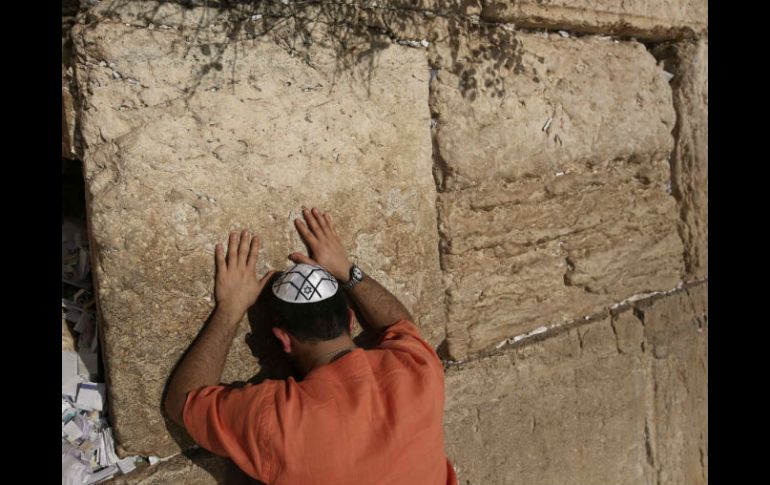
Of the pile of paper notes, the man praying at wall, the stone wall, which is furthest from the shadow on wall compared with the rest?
the pile of paper notes

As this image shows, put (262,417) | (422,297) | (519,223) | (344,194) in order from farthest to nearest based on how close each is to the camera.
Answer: (519,223)
(422,297)
(344,194)
(262,417)

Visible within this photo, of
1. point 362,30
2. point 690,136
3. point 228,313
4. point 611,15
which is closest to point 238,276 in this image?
point 228,313

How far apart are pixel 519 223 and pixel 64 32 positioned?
6.83 feet

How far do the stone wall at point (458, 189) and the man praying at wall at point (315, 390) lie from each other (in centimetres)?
11

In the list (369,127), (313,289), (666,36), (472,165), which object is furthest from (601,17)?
(313,289)

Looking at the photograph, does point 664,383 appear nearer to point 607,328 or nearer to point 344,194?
point 607,328

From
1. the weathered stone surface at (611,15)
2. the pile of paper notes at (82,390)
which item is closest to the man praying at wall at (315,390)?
the pile of paper notes at (82,390)

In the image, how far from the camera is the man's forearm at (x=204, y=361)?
6.32ft

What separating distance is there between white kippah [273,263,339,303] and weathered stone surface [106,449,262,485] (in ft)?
2.31

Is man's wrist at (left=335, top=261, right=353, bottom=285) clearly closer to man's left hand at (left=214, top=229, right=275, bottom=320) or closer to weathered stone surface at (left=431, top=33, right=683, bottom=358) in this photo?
man's left hand at (left=214, top=229, right=275, bottom=320)

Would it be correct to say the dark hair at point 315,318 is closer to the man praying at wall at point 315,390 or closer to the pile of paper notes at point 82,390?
the man praying at wall at point 315,390

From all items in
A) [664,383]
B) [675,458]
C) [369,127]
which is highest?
[369,127]

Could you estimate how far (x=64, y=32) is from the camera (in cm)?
189

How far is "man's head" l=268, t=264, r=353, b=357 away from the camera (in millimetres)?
1951
